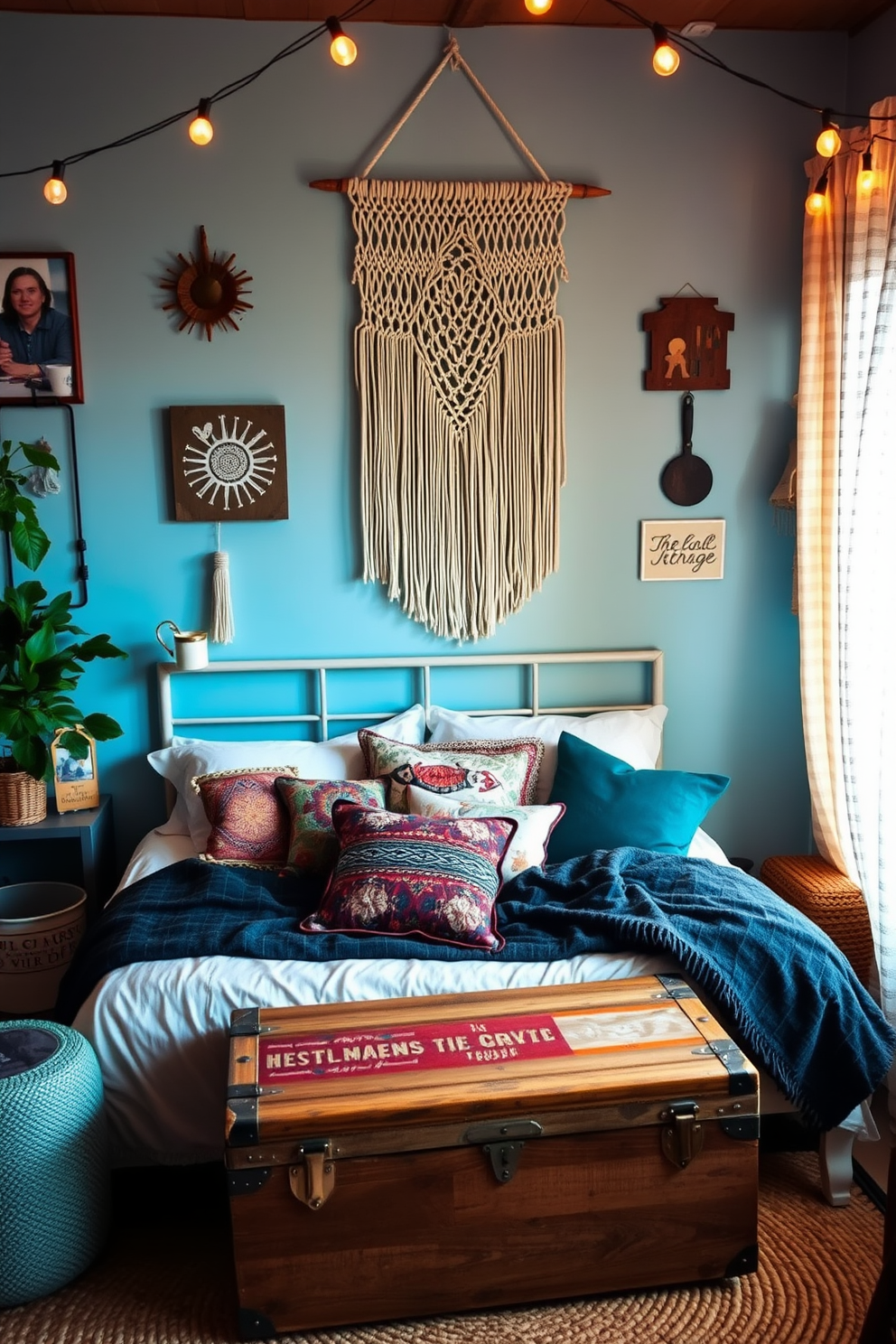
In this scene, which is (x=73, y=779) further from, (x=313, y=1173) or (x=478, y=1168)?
(x=478, y=1168)

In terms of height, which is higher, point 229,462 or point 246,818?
point 229,462

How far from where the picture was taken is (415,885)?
95.4 inches

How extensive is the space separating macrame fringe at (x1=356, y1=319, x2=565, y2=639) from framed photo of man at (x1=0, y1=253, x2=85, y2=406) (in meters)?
0.80

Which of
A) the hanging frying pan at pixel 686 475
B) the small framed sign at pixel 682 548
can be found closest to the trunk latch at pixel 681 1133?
the small framed sign at pixel 682 548

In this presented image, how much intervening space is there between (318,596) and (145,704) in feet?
1.99

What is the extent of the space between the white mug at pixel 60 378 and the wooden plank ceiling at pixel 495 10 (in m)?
0.92

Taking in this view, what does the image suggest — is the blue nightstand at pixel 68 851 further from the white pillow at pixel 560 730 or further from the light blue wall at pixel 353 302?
the white pillow at pixel 560 730

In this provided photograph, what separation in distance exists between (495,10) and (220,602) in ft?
A: 5.82

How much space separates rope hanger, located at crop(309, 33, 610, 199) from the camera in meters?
3.12

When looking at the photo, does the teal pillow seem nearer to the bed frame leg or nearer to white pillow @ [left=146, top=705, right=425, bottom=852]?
white pillow @ [left=146, top=705, right=425, bottom=852]

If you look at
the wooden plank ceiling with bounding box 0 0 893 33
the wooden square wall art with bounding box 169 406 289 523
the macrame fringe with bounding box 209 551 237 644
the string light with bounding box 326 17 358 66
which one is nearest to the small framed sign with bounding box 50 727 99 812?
the macrame fringe with bounding box 209 551 237 644

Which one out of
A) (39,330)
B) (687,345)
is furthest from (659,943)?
(39,330)

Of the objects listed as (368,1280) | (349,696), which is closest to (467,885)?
(368,1280)

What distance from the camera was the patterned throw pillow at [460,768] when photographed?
290 centimetres
